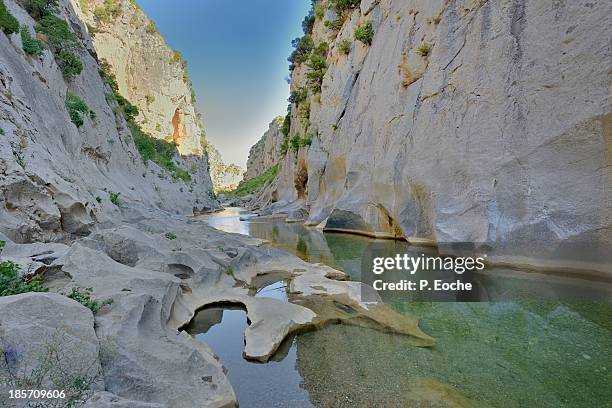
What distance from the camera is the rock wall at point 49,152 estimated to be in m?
7.61

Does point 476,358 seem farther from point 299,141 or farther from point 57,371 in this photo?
point 299,141

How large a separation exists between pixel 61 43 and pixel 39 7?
2041 mm

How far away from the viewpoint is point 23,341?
3188 mm

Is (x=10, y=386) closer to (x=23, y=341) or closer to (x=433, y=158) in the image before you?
(x=23, y=341)

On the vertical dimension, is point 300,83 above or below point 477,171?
above

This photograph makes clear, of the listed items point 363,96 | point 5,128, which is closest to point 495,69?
point 363,96

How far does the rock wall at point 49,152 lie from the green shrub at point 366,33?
59.5ft

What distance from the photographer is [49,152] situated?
1030cm

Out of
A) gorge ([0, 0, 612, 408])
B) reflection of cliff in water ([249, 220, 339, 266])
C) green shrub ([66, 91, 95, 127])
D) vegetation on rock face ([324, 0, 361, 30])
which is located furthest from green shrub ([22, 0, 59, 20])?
vegetation on rock face ([324, 0, 361, 30])

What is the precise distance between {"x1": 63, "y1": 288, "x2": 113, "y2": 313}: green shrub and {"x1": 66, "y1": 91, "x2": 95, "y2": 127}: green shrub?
1410 centimetres

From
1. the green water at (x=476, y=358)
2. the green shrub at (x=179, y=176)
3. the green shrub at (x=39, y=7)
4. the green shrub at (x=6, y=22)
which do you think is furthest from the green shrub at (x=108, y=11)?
the green water at (x=476, y=358)

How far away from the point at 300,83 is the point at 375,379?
40.2 metres

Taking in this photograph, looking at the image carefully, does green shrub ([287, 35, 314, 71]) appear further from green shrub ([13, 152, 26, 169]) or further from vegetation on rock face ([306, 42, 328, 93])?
green shrub ([13, 152, 26, 169])

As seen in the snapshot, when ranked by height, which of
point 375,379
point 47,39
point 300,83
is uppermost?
point 300,83
